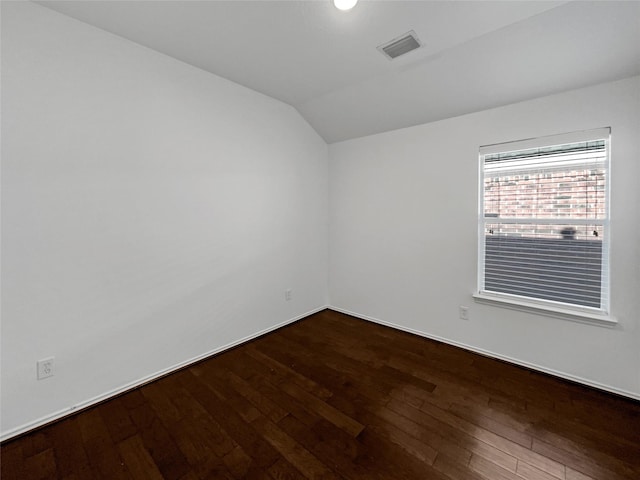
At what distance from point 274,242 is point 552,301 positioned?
269 centimetres

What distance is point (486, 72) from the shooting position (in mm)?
2186

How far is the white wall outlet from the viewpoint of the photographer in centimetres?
178

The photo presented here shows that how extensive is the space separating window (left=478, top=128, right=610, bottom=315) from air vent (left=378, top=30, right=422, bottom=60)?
1.15 meters

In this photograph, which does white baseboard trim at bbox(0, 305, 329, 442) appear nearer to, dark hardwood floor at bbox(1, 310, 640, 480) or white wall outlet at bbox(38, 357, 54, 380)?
dark hardwood floor at bbox(1, 310, 640, 480)

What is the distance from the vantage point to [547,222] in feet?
7.72

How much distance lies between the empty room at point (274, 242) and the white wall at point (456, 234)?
0.02 metres

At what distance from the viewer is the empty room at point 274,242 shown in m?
1.64

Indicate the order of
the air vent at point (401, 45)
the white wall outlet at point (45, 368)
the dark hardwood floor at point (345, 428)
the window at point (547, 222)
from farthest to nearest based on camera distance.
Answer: the window at point (547, 222) → the air vent at point (401, 45) → the white wall outlet at point (45, 368) → the dark hardwood floor at point (345, 428)

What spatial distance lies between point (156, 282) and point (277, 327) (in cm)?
147

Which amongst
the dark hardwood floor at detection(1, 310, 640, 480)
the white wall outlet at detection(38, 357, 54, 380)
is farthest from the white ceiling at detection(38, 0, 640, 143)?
the dark hardwood floor at detection(1, 310, 640, 480)

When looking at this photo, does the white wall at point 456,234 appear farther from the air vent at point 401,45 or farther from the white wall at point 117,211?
the white wall at point 117,211

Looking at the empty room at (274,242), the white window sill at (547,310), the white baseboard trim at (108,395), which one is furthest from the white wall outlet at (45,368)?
the white window sill at (547,310)

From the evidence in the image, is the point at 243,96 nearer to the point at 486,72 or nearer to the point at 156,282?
the point at 156,282

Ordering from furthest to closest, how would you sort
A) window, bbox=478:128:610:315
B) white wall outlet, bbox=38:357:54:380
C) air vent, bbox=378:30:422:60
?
window, bbox=478:128:610:315, air vent, bbox=378:30:422:60, white wall outlet, bbox=38:357:54:380
